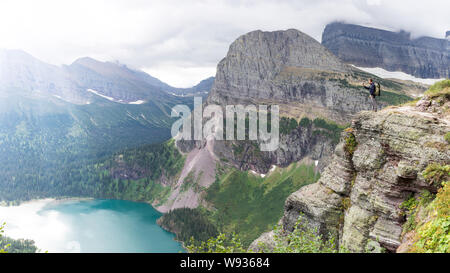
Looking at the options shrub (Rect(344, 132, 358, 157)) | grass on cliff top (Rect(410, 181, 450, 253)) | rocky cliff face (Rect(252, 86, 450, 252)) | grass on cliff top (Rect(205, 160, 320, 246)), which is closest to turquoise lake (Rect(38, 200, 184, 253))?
grass on cliff top (Rect(205, 160, 320, 246))

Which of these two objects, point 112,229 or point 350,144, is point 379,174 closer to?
point 350,144

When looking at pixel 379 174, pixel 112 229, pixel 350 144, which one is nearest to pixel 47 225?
pixel 112 229

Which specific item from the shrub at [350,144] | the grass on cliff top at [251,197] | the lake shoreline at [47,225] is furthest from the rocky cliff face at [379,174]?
the grass on cliff top at [251,197]

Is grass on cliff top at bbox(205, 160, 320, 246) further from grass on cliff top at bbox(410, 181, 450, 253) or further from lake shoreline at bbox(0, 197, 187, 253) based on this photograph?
grass on cliff top at bbox(410, 181, 450, 253)

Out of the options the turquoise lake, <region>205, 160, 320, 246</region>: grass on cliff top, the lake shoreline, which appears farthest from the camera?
<region>205, 160, 320, 246</region>: grass on cliff top

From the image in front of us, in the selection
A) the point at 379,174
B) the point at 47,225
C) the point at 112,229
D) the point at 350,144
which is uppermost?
the point at 350,144

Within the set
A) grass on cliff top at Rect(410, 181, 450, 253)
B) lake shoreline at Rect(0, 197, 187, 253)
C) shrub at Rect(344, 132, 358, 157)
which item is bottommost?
lake shoreline at Rect(0, 197, 187, 253)

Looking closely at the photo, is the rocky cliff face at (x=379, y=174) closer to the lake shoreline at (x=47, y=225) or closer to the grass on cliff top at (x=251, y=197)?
the lake shoreline at (x=47, y=225)
